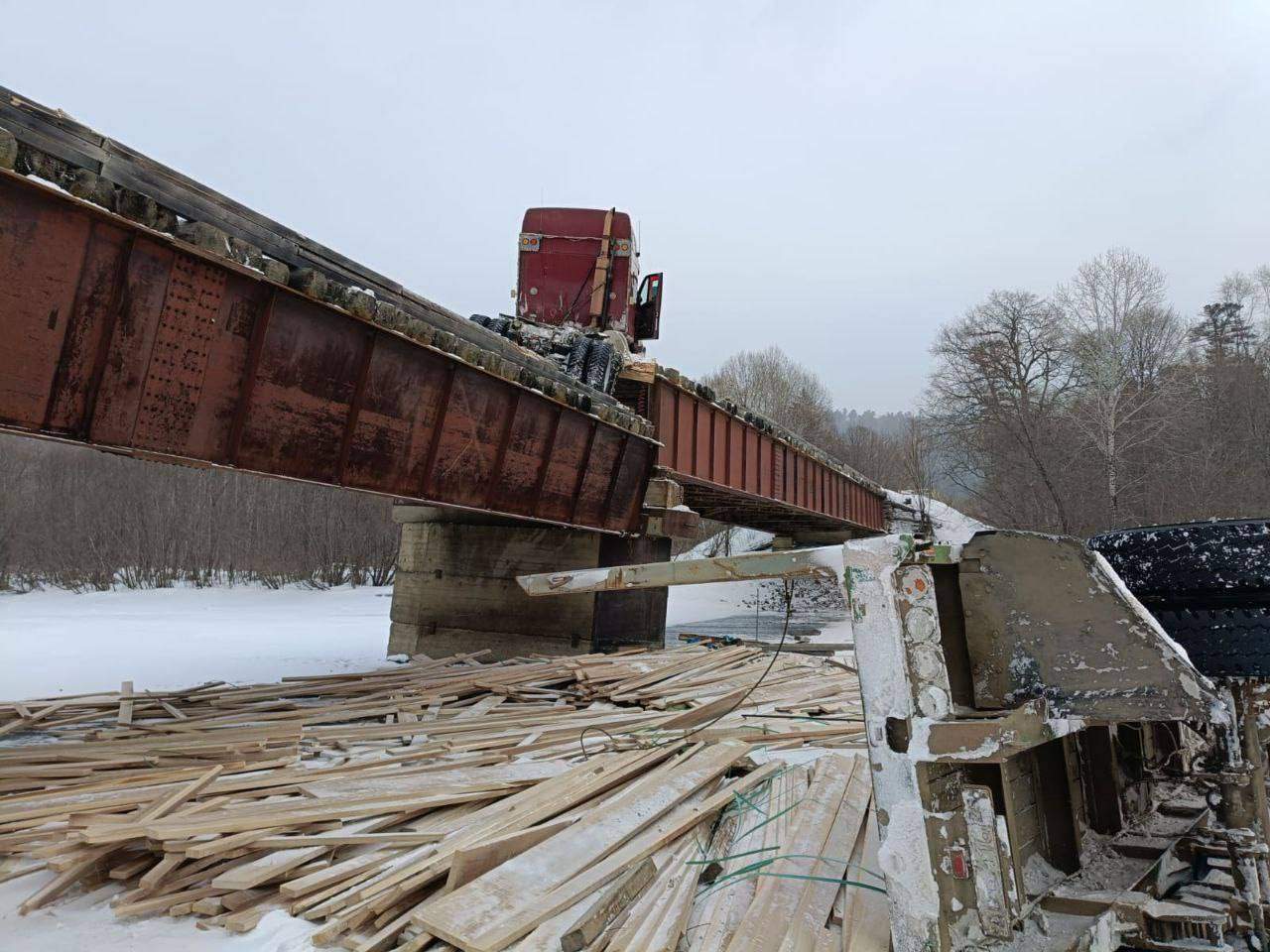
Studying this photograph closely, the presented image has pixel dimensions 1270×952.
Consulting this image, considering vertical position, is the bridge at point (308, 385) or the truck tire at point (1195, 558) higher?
the bridge at point (308, 385)

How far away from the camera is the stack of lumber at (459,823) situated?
303cm

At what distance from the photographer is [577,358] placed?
1045 cm

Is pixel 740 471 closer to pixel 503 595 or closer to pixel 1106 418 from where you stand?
pixel 503 595

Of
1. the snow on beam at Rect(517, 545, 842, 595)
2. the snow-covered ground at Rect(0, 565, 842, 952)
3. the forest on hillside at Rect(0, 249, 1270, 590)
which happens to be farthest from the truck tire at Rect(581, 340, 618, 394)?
the forest on hillside at Rect(0, 249, 1270, 590)

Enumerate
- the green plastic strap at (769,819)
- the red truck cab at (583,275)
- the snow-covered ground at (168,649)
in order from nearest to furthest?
the snow-covered ground at (168,649) < the green plastic strap at (769,819) < the red truck cab at (583,275)

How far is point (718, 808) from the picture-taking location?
161 inches

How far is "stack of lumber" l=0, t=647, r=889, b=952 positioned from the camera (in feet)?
9.94

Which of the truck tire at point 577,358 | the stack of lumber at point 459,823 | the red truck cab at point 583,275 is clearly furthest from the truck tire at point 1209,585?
the red truck cab at point 583,275

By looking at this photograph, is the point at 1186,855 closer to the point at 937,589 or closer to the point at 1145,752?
the point at 1145,752

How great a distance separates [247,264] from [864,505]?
22.5 metres

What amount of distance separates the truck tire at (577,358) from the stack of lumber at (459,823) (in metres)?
4.98

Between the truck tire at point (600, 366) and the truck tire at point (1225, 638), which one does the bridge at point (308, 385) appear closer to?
the truck tire at point (600, 366)

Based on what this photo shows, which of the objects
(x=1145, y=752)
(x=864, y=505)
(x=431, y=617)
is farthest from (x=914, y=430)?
(x=1145, y=752)

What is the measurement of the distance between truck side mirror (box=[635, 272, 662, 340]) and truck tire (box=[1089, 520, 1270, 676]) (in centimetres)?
1365
